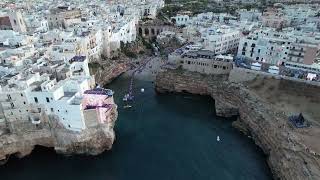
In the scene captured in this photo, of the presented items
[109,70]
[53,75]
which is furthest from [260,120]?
[109,70]

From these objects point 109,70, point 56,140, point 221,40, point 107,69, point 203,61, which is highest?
point 221,40

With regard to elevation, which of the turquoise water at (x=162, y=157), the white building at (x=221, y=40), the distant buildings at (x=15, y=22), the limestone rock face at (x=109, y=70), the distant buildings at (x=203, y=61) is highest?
the distant buildings at (x=15, y=22)

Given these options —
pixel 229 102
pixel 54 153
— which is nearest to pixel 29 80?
pixel 54 153

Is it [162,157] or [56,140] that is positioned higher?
[56,140]

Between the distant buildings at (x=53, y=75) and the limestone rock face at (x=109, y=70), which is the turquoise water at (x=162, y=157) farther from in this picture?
the limestone rock face at (x=109, y=70)

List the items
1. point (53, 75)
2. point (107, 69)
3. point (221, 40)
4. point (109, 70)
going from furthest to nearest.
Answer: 1. point (109, 70)
2. point (107, 69)
3. point (221, 40)
4. point (53, 75)

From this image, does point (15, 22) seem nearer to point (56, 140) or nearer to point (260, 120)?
point (56, 140)

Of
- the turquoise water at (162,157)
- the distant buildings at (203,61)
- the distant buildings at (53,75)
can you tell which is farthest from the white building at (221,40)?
the distant buildings at (53,75)

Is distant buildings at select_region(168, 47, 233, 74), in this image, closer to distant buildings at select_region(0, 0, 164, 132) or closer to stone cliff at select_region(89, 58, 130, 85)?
stone cliff at select_region(89, 58, 130, 85)
